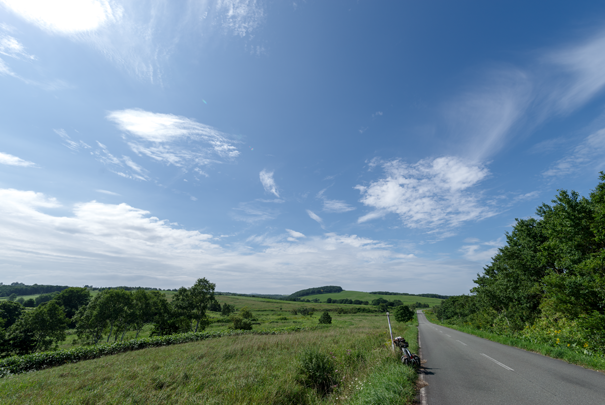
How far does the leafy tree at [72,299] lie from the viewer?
61.2m

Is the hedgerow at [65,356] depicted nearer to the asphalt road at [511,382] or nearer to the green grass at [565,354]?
the asphalt road at [511,382]

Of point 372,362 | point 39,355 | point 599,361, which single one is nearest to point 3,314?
point 39,355

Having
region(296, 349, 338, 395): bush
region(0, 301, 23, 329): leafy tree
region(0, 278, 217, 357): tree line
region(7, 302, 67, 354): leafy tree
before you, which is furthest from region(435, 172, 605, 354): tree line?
region(0, 301, 23, 329): leafy tree

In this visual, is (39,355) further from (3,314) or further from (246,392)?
(3,314)

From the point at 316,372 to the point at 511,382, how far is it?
24.8 ft

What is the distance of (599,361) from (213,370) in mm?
18387

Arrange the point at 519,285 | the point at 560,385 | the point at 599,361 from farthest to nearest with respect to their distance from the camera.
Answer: the point at 519,285 < the point at 599,361 < the point at 560,385

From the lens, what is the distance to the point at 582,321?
12820 millimetres

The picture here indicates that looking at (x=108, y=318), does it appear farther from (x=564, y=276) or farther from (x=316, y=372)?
Result: (x=564, y=276)

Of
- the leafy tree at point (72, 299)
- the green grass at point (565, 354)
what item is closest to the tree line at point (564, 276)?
the green grass at point (565, 354)

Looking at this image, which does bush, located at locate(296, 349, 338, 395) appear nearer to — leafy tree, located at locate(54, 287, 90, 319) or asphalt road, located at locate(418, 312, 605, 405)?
asphalt road, located at locate(418, 312, 605, 405)

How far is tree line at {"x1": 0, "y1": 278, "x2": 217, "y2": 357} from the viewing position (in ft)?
107

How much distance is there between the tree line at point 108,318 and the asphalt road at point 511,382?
40564mm

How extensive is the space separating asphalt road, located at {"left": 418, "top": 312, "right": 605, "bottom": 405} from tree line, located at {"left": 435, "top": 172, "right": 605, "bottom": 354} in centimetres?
425
